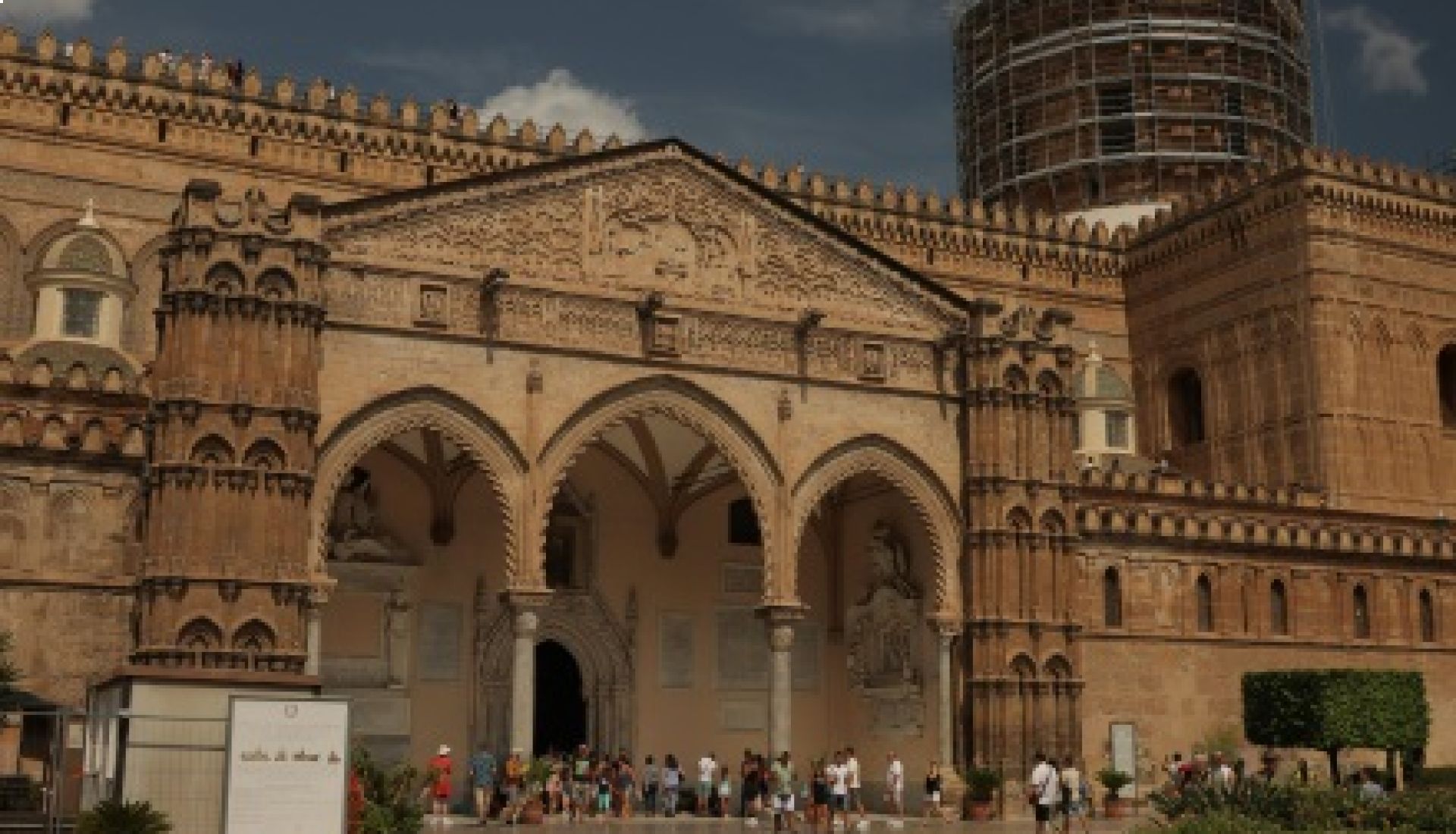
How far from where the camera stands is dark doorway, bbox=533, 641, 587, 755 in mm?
32219

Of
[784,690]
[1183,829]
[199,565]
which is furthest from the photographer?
[784,690]

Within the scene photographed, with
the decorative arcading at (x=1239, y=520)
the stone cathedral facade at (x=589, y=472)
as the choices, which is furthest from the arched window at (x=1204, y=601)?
the decorative arcading at (x=1239, y=520)

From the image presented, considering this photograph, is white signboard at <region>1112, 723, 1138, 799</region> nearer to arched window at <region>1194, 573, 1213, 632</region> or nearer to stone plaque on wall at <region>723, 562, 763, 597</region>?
arched window at <region>1194, 573, 1213, 632</region>

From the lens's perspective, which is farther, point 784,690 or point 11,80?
point 11,80

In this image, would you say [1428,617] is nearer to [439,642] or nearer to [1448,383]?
[1448,383]

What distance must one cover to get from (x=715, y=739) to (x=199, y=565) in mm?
12082

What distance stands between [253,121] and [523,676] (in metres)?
19.2

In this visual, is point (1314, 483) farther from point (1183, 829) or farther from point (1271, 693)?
point (1183, 829)

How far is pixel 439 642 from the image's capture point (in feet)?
99.6

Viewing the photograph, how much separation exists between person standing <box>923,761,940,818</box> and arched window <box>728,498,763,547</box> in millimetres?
6768

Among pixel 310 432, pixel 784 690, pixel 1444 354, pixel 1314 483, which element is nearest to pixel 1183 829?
pixel 784 690

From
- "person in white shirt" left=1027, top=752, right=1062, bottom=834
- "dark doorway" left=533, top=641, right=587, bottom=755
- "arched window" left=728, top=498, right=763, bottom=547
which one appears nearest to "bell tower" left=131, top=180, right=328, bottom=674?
"dark doorway" left=533, top=641, right=587, bottom=755

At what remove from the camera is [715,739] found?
32.5m

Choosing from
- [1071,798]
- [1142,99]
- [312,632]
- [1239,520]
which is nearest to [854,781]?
[1071,798]
